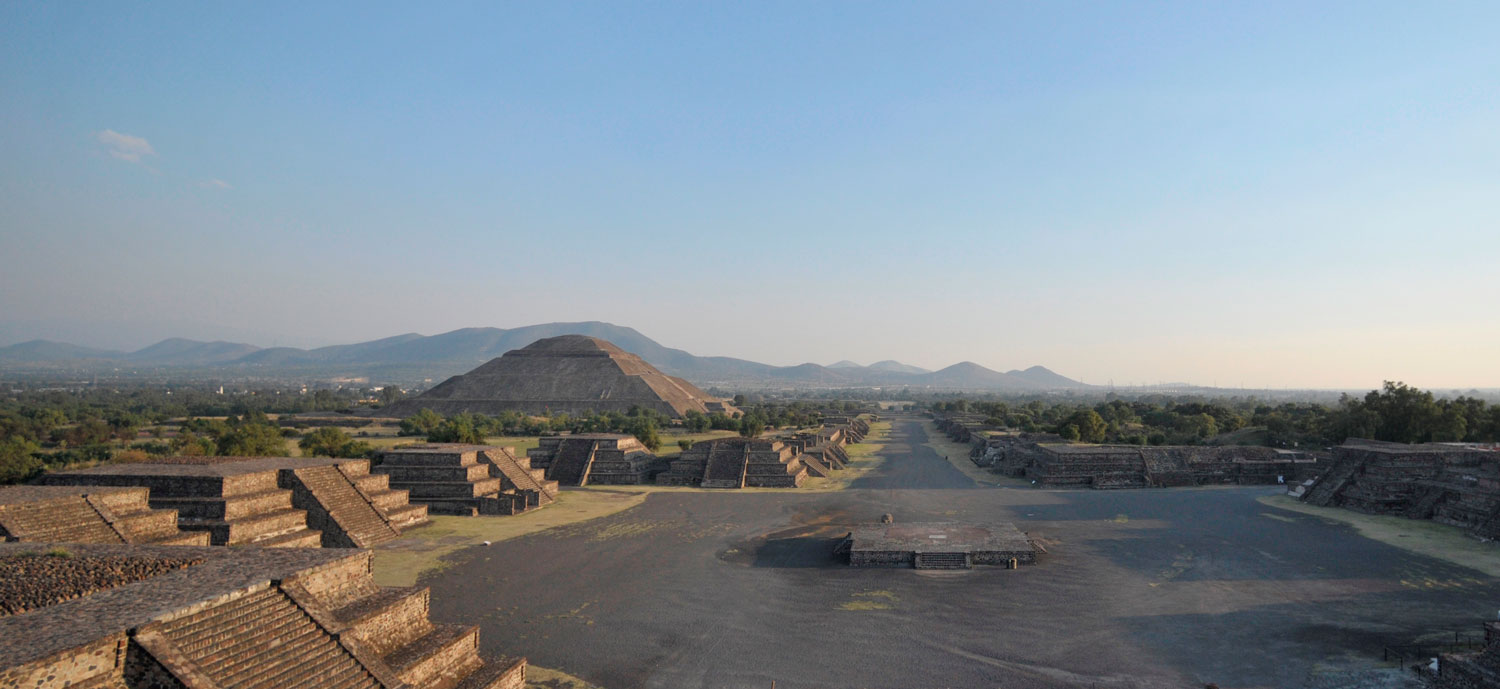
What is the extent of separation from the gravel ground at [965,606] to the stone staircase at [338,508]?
146 inches

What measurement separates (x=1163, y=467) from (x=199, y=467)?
42.9m

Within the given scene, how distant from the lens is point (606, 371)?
108 metres

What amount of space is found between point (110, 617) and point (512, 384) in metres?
97.6

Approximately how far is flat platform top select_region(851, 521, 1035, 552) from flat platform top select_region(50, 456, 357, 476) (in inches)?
753

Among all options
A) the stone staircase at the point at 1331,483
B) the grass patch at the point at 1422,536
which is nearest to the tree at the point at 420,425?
the stone staircase at the point at 1331,483

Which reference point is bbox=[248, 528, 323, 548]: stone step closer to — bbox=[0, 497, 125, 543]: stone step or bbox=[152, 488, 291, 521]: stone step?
bbox=[152, 488, 291, 521]: stone step

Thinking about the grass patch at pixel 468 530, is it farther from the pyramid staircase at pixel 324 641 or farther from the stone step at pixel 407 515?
the pyramid staircase at pixel 324 641

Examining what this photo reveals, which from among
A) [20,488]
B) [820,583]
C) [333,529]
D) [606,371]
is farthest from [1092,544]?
[606,371]

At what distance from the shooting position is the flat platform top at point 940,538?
22.1 metres

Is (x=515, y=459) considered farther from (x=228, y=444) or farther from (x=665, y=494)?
(x=228, y=444)

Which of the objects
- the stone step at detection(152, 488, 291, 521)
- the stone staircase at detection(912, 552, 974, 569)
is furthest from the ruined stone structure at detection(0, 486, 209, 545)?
the stone staircase at detection(912, 552, 974, 569)

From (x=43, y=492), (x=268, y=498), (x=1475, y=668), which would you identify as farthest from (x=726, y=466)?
(x=1475, y=668)

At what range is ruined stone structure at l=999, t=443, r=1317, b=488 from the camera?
127 feet

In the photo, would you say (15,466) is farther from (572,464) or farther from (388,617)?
(388,617)
